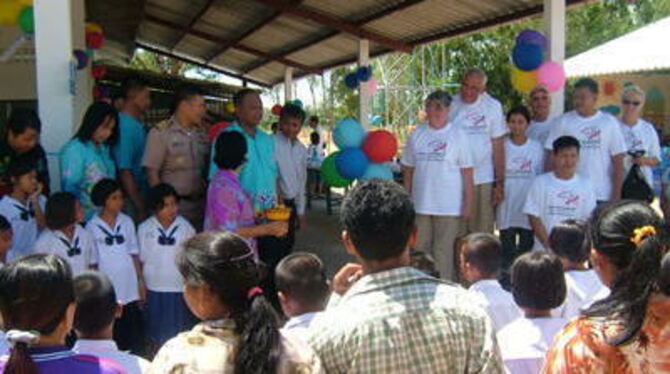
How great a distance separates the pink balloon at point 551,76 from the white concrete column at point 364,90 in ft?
17.8

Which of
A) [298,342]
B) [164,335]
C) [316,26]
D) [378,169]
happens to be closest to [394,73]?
[316,26]

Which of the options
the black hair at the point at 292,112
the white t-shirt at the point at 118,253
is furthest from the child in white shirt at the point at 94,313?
the black hair at the point at 292,112

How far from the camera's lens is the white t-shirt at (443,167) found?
4.45 meters

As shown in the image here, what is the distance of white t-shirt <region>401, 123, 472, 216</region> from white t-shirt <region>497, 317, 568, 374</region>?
2.21 m

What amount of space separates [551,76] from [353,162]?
5.29ft

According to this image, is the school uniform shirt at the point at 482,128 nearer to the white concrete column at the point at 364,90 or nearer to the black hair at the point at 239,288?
the black hair at the point at 239,288

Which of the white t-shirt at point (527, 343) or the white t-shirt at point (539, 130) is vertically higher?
the white t-shirt at point (539, 130)

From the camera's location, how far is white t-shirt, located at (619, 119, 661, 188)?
472 centimetres

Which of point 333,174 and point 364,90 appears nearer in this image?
point 333,174

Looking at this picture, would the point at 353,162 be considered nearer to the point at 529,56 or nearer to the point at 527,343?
the point at 529,56

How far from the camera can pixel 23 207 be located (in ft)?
10.4

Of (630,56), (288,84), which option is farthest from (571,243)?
(288,84)

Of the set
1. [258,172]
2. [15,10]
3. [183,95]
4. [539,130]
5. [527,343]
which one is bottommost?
[527,343]

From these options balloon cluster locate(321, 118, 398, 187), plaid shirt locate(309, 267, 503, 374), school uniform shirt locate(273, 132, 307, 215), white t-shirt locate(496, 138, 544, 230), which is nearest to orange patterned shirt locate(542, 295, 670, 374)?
plaid shirt locate(309, 267, 503, 374)
